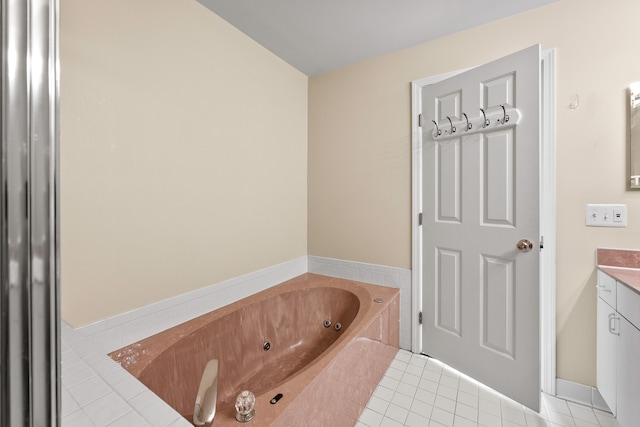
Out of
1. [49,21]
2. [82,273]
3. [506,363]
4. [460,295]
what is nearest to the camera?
[49,21]

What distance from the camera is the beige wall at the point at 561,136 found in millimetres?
1495

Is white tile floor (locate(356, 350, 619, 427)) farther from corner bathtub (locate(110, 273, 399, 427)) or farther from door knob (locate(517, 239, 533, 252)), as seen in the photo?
door knob (locate(517, 239, 533, 252))

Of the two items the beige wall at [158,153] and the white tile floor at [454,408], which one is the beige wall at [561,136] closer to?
the white tile floor at [454,408]

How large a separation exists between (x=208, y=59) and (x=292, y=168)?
39.8 inches

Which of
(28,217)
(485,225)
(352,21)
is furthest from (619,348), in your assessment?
(352,21)

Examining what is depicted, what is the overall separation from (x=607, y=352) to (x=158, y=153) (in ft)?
8.32

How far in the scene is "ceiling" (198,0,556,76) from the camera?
1627 millimetres

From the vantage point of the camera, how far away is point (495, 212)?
1.68 metres

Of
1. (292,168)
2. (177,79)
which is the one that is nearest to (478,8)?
(292,168)

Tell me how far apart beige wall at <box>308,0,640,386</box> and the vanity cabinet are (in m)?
0.10

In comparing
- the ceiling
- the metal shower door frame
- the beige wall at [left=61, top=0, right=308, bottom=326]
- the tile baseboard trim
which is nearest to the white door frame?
the tile baseboard trim

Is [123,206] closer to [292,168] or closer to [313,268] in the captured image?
[292,168]

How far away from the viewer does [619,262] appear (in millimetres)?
1488

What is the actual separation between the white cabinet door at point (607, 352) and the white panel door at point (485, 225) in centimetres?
29
